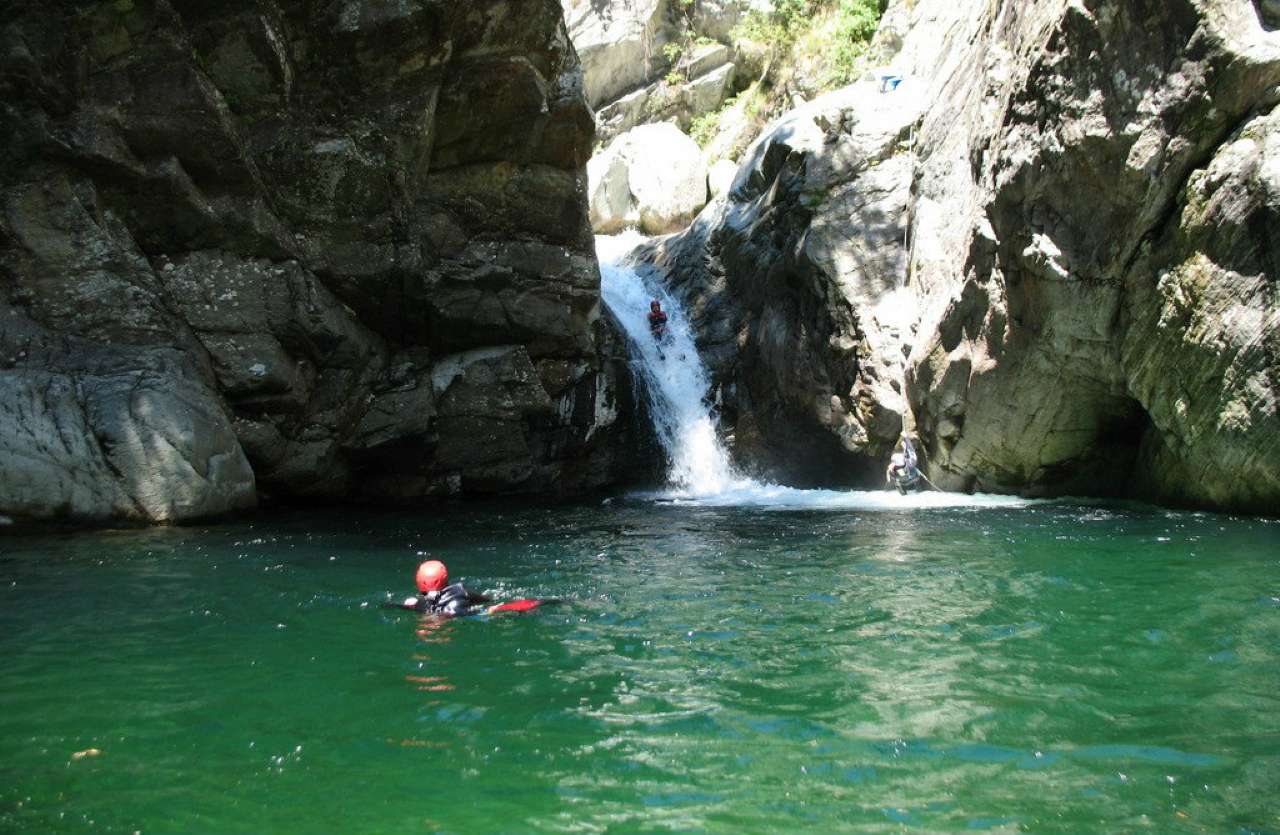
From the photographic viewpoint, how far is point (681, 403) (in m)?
22.2

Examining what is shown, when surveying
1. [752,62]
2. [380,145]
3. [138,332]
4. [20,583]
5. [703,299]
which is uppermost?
[752,62]

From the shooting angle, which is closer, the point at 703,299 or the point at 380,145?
the point at 380,145

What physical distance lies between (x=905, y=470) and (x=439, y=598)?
1154 centimetres

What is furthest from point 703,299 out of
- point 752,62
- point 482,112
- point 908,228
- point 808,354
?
point 752,62

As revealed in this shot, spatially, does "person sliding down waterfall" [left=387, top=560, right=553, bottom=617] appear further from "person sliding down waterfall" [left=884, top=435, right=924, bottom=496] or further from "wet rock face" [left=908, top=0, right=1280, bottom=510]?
"person sliding down waterfall" [left=884, top=435, right=924, bottom=496]

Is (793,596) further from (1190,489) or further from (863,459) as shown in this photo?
(863,459)

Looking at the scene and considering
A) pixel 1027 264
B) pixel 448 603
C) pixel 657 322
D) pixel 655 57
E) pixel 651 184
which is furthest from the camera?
pixel 655 57

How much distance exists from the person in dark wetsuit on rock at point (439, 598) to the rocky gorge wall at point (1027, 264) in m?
9.53

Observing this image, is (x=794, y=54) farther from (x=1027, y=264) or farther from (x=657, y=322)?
(x=1027, y=264)

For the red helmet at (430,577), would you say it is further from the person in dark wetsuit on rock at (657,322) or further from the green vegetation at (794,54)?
the green vegetation at (794,54)

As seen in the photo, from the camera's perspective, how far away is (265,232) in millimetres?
15523

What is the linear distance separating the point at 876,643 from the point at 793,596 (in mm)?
1765

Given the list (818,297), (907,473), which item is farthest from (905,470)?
(818,297)

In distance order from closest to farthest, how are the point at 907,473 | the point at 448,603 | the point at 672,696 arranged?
the point at 672,696 < the point at 448,603 < the point at 907,473
